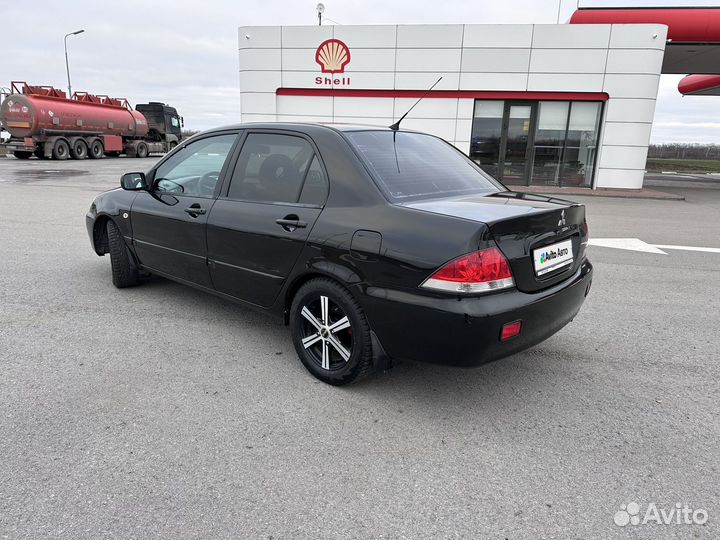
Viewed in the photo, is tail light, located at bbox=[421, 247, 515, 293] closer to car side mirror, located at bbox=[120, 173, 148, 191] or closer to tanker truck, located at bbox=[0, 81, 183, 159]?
car side mirror, located at bbox=[120, 173, 148, 191]

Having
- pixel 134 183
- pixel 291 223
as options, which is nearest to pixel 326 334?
pixel 291 223

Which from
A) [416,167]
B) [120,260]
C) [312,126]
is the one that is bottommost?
[120,260]

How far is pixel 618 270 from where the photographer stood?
6.46 meters

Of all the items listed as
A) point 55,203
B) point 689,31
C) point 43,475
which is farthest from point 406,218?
point 689,31

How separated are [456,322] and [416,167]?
50.8 inches

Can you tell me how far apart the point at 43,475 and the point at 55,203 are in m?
10.7

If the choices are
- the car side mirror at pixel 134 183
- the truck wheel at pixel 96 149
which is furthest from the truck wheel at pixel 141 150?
the car side mirror at pixel 134 183

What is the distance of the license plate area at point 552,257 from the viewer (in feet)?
9.50

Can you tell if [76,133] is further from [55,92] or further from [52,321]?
[52,321]

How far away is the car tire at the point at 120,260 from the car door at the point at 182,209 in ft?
0.90

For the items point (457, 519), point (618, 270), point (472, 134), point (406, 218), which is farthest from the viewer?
point (472, 134)

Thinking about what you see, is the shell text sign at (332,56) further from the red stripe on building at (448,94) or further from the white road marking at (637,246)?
the white road marking at (637,246)

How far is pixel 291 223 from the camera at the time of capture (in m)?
3.34

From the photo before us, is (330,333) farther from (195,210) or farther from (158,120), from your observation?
(158,120)
